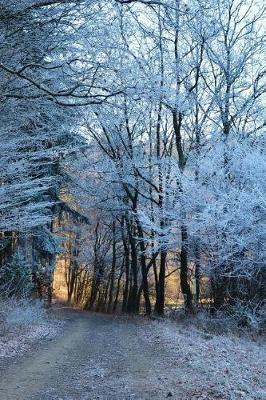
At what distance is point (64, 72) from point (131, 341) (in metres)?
8.93

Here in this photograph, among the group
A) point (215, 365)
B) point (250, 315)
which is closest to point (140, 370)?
point (215, 365)

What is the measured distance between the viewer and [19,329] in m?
14.7

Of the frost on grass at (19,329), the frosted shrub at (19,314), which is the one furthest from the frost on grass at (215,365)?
the frosted shrub at (19,314)

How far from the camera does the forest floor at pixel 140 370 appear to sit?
743 cm

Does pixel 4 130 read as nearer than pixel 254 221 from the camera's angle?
Yes

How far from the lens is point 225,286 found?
19594mm

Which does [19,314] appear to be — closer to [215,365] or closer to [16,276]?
[16,276]

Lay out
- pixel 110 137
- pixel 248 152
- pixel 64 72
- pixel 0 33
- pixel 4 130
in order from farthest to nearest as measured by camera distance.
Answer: pixel 110 137 → pixel 248 152 → pixel 4 130 → pixel 64 72 → pixel 0 33

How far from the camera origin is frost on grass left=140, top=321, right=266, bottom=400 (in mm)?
7215

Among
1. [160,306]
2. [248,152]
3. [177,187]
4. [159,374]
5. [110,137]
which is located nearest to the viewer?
[159,374]

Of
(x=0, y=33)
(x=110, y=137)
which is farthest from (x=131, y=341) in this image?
(x=110, y=137)

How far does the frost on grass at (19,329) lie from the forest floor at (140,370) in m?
Answer: 0.37

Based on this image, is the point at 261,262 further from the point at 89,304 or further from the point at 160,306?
the point at 89,304

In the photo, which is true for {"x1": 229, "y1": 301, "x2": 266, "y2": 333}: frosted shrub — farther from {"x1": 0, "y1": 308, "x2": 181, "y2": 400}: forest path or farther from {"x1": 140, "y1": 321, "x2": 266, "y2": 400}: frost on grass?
{"x1": 0, "y1": 308, "x2": 181, "y2": 400}: forest path
